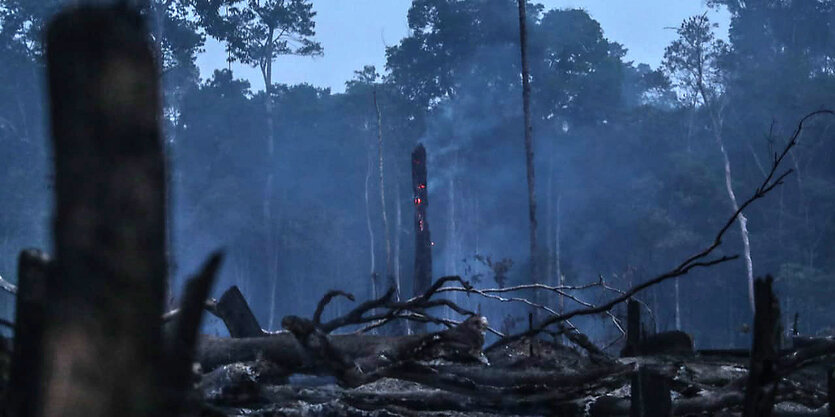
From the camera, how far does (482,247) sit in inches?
1871

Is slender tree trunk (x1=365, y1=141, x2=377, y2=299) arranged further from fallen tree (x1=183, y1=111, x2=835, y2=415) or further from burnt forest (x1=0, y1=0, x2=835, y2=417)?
fallen tree (x1=183, y1=111, x2=835, y2=415)

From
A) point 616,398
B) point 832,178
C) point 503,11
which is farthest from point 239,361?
point 503,11

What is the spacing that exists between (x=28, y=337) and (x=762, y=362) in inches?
66.5

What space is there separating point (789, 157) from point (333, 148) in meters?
25.1

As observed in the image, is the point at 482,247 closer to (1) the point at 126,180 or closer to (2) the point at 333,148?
(2) the point at 333,148

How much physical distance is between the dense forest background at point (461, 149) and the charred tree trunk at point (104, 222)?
38.9 meters

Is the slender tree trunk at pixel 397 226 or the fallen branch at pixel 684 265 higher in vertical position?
the slender tree trunk at pixel 397 226

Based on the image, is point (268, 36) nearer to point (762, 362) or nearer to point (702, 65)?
A: point (702, 65)

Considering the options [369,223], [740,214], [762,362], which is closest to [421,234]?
[762,362]

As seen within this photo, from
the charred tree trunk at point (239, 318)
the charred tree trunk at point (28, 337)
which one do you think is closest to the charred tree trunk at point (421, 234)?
the charred tree trunk at point (239, 318)

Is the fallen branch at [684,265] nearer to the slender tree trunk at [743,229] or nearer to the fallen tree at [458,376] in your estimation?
the fallen tree at [458,376]

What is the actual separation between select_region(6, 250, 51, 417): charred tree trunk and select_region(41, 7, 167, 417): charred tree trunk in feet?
0.12

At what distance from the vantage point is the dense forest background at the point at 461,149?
40.2 m

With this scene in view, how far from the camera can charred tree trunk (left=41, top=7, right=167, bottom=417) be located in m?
0.94
